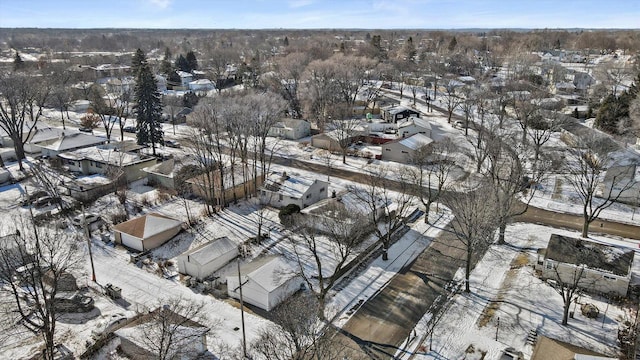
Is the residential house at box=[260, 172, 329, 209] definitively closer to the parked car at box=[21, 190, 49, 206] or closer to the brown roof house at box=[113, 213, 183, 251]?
the brown roof house at box=[113, 213, 183, 251]

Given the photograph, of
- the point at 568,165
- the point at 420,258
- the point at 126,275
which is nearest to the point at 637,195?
the point at 568,165

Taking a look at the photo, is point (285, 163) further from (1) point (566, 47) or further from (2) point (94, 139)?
(1) point (566, 47)

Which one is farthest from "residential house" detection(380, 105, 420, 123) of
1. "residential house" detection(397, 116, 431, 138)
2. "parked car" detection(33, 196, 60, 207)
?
"parked car" detection(33, 196, 60, 207)

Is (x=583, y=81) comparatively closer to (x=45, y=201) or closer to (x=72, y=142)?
(x=72, y=142)

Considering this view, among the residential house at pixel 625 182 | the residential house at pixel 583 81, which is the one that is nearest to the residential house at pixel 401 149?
the residential house at pixel 625 182

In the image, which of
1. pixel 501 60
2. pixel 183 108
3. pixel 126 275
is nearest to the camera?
pixel 126 275
